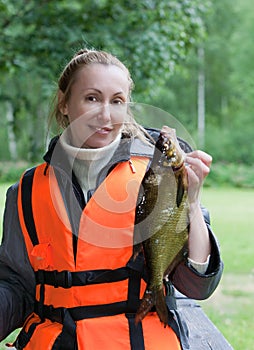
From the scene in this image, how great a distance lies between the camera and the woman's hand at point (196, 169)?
211cm

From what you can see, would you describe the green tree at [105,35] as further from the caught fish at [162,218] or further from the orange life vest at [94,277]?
the caught fish at [162,218]

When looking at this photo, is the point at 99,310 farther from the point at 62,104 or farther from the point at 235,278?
the point at 235,278

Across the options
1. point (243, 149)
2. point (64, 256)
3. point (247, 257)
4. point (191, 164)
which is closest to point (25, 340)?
point (64, 256)

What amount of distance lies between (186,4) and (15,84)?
59.6 feet

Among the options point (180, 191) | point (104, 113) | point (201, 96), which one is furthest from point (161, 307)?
point (201, 96)

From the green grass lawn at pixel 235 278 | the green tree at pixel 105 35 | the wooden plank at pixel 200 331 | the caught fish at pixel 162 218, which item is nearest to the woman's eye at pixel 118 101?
the caught fish at pixel 162 218

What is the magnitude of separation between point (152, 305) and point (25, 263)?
1.96 feet

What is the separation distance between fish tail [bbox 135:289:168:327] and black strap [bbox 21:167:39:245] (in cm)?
53

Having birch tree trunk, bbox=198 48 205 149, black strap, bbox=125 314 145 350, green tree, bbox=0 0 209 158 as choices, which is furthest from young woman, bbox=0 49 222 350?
birch tree trunk, bbox=198 48 205 149

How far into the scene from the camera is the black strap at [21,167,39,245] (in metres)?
2.58

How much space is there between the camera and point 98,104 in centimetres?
250

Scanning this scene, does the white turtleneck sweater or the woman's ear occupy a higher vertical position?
the woman's ear

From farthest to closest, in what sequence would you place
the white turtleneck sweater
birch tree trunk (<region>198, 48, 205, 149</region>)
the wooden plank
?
birch tree trunk (<region>198, 48, 205, 149</region>), the wooden plank, the white turtleneck sweater

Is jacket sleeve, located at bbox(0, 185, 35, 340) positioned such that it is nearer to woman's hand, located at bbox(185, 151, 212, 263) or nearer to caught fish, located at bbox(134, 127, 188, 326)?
caught fish, located at bbox(134, 127, 188, 326)
